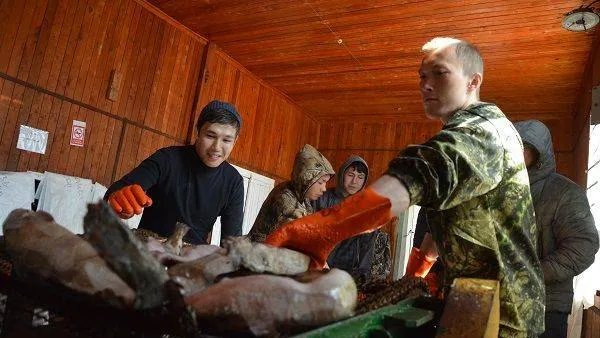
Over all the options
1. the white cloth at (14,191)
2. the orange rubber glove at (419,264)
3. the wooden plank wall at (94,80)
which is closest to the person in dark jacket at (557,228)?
the orange rubber glove at (419,264)

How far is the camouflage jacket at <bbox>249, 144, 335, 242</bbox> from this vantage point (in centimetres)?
364

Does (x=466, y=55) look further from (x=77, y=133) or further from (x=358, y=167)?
(x=77, y=133)

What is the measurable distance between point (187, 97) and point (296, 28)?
2140 millimetres

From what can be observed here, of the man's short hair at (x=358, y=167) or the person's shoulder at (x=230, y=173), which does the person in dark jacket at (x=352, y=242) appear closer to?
the man's short hair at (x=358, y=167)

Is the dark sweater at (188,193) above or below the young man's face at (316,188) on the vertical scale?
below

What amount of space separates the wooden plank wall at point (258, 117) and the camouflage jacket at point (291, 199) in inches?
132

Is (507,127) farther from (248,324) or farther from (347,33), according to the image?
(347,33)

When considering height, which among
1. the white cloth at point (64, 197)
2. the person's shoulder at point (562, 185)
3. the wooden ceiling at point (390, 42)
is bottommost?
the white cloth at point (64, 197)

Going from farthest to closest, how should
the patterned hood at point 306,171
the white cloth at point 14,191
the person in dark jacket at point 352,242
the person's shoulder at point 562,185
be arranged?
1. the person in dark jacket at point 352,242
2. the white cloth at point 14,191
3. the patterned hood at point 306,171
4. the person's shoulder at point 562,185

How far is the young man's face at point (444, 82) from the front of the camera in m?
1.62

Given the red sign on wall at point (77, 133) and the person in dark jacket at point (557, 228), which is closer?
the person in dark jacket at point (557, 228)

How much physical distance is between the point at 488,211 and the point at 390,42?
5604mm

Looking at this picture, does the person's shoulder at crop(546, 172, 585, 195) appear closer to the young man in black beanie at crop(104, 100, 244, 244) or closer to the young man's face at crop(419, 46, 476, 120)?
the young man's face at crop(419, 46, 476, 120)

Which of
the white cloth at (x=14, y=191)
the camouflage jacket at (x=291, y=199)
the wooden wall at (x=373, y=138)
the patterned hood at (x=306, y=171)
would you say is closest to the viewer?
the camouflage jacket at (x=291, y=199)
